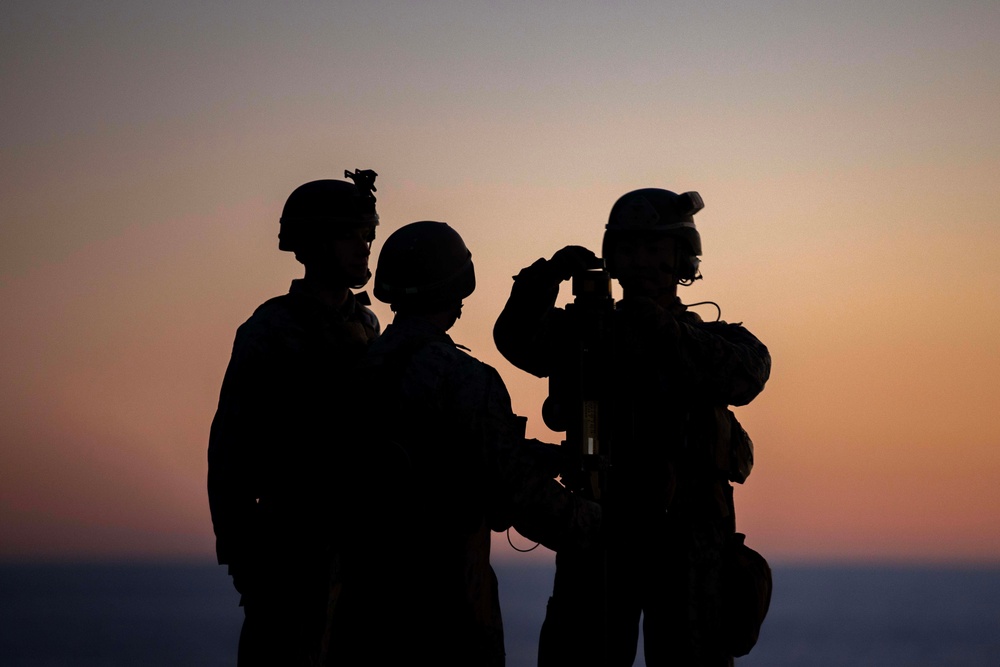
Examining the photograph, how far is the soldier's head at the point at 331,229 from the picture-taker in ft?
28.9

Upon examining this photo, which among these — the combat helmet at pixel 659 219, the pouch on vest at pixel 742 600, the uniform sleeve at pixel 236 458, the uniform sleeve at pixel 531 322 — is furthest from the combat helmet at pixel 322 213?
the pouch on vest at pixel 742 600

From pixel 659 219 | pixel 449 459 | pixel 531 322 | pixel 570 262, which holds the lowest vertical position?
pixel 449 459

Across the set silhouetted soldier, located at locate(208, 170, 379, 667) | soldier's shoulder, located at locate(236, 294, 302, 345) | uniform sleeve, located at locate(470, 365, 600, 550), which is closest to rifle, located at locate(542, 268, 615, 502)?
uniform sleeve, located at locate(470, 365, 600, 550)

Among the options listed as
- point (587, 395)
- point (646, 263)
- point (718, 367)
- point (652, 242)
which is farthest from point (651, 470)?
point (652, 242)

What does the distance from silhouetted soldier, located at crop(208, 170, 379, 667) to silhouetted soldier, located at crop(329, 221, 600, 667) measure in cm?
72

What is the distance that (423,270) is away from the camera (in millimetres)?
7582

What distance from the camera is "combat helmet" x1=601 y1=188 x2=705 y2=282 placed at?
30.6 ft

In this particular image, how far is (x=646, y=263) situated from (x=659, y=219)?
31cm

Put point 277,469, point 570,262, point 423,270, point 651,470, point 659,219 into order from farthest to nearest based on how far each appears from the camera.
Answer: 1. point 659,219
2. point 651,470
3. point 570,262
4. point 277,469
5. point 423,270

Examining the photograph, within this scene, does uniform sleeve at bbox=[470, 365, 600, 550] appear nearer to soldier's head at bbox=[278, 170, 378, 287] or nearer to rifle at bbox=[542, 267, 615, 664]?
rifle at bbox=[542, 267, 615, 664]

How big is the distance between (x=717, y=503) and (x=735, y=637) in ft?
2.79

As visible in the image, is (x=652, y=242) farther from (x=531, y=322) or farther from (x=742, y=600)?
(x=742, y=600)

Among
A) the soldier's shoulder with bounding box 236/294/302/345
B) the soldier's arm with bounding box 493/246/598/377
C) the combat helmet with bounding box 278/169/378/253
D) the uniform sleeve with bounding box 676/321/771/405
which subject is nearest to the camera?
the soldier's shoulder with bounding box 236/294/302/345

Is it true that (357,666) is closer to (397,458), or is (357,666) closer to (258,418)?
(397,458)
